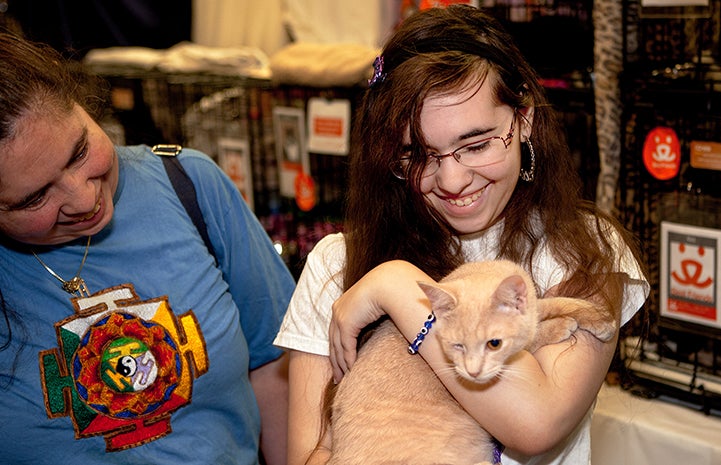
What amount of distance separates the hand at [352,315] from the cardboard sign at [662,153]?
84 centimetres

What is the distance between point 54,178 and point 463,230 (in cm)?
69

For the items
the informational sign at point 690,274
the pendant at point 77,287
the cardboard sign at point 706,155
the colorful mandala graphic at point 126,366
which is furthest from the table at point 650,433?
the pendant at point 77,287

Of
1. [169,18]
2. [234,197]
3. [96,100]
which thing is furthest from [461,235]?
[169,18]

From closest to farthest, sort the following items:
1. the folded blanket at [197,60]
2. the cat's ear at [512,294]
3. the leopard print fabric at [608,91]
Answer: the cat's ear at [512,294] < the leopard print fabric at [608,91] < the folded blanket at [197,60]

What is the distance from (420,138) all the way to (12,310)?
769 mm

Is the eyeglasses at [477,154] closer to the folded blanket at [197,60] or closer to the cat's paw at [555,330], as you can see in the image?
the cat's paw at [555,330]

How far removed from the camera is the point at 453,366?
1.23m

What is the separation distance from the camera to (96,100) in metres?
1.58

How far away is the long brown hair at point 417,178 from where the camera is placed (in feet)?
4.11

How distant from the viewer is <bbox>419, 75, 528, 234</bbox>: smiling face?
1219 mm

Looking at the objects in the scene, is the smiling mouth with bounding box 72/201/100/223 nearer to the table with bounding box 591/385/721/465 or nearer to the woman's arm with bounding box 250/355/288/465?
the woman's arm with bounding box 250/355/288/465

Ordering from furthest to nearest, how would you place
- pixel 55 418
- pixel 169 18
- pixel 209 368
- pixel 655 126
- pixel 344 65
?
pixel 169 18 < pixel 344 65 < pixel 655 126 < pixel 209 368 < pixel 55 418

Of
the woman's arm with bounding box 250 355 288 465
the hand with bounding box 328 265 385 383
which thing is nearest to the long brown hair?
the hand with bounding box 328 265 385 383

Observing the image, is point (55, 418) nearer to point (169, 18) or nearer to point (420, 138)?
point (420, 138)
